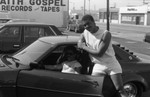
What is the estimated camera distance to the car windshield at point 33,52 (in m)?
4.21

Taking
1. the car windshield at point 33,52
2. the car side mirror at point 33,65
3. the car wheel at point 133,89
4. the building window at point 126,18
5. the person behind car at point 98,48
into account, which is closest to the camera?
the car side mirror at point 33,65

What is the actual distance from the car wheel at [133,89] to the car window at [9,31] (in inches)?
172

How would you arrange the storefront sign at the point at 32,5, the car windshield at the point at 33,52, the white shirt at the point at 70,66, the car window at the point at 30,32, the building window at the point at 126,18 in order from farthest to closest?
the building window at the point at 126,18, the storefront sign at the point at 32,5, the car window at the point at 30,32, the car windshield at the point at 33,52, the white shirt at the point at 70,66

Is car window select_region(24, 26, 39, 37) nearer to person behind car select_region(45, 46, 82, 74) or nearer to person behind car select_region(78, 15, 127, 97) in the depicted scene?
person behind car select_region(45, 46, 82, 74)

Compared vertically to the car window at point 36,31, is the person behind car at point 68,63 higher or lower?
lower

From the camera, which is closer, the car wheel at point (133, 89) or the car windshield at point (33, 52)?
the car windshield at point (33, 52)

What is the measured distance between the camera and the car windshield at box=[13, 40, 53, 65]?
13.8 feet

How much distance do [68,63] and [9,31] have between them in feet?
15.4

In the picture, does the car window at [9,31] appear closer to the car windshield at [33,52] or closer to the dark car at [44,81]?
the car windshield at [33,52]

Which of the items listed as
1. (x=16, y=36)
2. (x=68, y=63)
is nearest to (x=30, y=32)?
(x=16, y=36)

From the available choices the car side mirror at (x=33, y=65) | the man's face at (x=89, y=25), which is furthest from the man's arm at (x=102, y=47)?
the car side mirror at (x=33, y=65)

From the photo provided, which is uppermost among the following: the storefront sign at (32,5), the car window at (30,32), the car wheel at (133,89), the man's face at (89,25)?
the storefront sign at (32,5)

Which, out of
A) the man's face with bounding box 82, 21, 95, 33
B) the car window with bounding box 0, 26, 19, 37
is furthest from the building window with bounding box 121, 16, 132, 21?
the man's face with bounding box 82, 21, 95, 33

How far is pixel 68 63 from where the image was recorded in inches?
166
